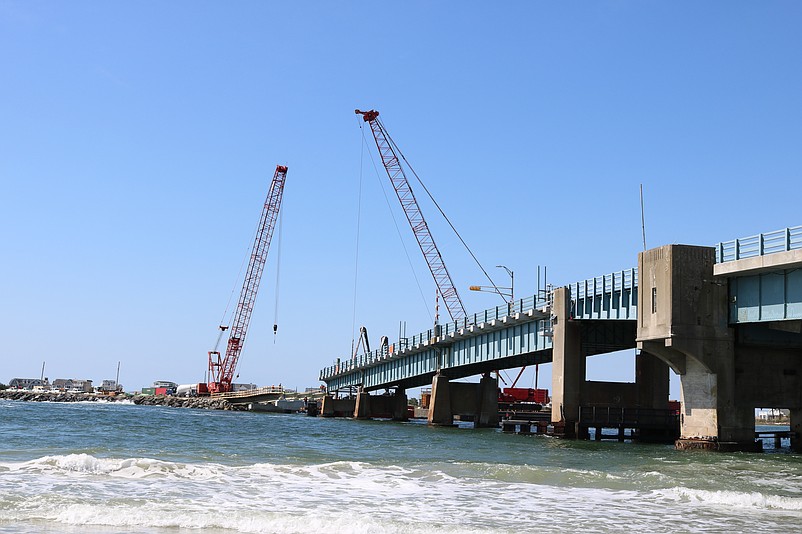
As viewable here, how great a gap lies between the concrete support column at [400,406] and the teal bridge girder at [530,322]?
1.88 m

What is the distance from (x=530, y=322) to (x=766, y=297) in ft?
87.1

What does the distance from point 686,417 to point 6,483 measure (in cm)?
3648

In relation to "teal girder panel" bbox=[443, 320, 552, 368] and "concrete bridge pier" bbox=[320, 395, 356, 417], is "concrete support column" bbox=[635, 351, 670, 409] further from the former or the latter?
"concrete bridge pier" bbox=[320, 395, 356, 417]

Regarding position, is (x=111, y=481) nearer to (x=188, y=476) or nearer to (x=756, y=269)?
(x=188, y=476)

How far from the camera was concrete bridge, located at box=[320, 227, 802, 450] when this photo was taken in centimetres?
4756

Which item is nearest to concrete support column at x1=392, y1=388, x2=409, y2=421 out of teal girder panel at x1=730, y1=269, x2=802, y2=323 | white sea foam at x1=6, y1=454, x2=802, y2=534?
teal girder panel at x1=730, y1=269, x2=802, y2=323

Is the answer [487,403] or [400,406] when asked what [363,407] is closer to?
[400,406]

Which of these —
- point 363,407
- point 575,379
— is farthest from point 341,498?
point 363,407

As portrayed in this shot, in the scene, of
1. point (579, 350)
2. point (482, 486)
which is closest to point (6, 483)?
point (482, 486)

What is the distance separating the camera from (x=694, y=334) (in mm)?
48875

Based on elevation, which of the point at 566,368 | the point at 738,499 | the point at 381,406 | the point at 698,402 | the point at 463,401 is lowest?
the point at 738,499

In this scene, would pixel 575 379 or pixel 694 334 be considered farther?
pixel 575 379

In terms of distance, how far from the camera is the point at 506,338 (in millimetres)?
75875

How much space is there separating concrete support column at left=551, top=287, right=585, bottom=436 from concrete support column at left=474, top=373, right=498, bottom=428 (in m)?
28.5
